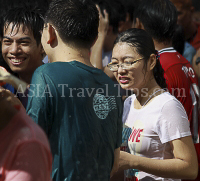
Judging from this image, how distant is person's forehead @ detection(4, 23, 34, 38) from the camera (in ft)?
10.8

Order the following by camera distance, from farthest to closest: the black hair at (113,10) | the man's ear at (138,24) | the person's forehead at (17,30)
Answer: the black hair at (113,10)
the man's ear at (138,24)
the person's forehead at (17,30)

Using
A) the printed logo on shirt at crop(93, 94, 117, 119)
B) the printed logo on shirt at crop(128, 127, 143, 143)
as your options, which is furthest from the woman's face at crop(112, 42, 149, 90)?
the printed logo on shirt at crop(93, 94, 117, 119)

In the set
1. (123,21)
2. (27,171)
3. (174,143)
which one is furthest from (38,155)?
(123,21)

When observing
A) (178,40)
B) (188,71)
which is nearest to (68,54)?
(188,71)

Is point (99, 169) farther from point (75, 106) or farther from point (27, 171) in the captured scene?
point (27, 171)

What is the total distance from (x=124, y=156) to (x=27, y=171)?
3.90 feet

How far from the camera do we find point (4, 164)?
1283 mm

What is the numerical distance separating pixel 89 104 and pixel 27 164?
0.78 meters

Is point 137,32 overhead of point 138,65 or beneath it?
overhead

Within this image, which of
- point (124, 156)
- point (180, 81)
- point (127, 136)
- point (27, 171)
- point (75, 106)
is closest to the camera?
point (27, 171)

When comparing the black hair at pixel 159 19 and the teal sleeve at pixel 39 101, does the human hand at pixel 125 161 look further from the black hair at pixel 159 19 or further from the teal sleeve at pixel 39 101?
the black hair at pixel 159 19

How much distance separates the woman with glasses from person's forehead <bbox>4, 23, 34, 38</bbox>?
91cm

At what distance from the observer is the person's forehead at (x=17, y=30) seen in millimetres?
3291

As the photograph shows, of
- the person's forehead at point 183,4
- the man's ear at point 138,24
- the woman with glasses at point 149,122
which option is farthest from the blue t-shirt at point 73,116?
the person's forehead at point 183,4
